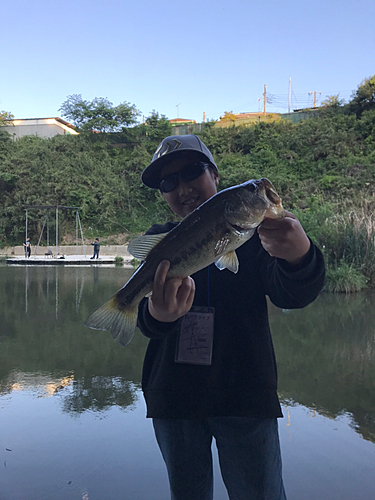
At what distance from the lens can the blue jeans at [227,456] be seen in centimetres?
150

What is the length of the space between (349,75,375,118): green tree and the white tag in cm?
3186

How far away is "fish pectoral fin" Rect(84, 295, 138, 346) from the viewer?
67.1 inches

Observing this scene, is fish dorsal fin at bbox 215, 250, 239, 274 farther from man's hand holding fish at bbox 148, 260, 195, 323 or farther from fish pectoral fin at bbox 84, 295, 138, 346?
fish pectoral fin at bbox 84, 295, 138, 346

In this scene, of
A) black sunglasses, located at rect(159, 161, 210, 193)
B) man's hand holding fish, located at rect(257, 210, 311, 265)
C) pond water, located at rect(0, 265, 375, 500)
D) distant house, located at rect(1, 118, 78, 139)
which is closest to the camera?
man's hand holding fish, located at rect(257, 210, 311, 265)

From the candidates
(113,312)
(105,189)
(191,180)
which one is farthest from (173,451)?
(105,189)

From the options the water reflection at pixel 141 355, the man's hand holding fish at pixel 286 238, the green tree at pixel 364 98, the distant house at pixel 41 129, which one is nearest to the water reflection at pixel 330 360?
the water reflection at pixel 141 355

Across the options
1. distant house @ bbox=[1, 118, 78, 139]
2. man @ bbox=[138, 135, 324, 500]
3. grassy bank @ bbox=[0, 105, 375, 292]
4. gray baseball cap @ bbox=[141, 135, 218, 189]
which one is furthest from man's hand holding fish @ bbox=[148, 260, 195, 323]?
distant house @ bbox=[1, 118, 78, 139]

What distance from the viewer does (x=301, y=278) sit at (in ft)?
5.07

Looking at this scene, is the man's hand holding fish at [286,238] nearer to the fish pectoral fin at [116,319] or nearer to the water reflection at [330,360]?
the fish pectoral fin at [116,319]

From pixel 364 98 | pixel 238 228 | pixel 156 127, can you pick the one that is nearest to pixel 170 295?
pixel 238 228

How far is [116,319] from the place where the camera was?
1714 mm

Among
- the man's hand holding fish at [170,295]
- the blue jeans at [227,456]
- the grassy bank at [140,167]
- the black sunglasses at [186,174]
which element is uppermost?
the grassy bank at [140,167]

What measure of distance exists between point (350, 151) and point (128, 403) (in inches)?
1064

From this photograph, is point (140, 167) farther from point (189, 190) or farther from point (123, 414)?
point (189, 190)
